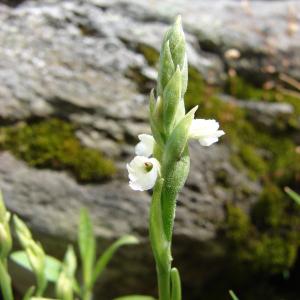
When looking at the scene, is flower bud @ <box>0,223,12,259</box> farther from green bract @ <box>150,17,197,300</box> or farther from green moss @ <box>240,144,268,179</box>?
green moss @ <box>240,144,268,179</box>

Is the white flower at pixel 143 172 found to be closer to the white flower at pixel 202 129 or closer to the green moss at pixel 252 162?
A: the white flower at pixel 202 129

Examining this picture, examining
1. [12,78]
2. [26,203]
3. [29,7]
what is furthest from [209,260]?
[29,7]

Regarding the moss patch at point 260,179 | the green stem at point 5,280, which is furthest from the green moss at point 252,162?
the green stem at point 5,280

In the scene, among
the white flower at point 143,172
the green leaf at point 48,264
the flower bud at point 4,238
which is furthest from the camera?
the green leaf at point 48,264

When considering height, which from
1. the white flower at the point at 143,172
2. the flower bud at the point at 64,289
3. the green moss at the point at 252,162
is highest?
the white flower at the point at 143,172

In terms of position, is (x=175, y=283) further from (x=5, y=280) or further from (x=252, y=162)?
(x=252, y=162)

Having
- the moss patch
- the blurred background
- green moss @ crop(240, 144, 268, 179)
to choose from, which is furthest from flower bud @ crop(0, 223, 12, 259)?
green moss @ crop(240, 144, 268, 179)
